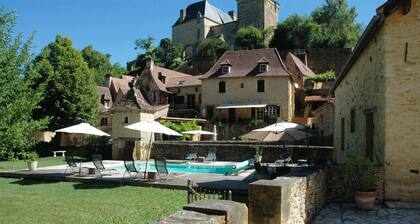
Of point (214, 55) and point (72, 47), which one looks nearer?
point (72, 47)

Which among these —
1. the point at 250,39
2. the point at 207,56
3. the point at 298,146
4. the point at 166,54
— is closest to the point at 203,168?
the point at 298,146

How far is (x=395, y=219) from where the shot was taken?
8758mm

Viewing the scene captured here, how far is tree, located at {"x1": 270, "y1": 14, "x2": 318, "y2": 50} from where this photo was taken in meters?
64.6

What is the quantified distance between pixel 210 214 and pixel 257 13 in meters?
81.4

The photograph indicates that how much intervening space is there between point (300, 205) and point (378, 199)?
11.9ft

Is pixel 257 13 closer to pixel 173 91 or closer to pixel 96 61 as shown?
pixel 96 61

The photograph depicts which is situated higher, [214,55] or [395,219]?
[214,55]

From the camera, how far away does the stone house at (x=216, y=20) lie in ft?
270

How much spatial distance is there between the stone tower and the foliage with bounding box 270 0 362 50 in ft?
46.1

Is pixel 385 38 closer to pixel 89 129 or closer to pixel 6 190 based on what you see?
pixel 6 190

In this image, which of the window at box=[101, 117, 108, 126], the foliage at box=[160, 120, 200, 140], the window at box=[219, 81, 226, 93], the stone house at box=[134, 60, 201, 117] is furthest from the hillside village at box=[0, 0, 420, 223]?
the window at box=[101, 117, 108, 126]

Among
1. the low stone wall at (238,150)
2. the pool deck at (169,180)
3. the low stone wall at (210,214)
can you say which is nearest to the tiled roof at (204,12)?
the low stone wall at (238,150)

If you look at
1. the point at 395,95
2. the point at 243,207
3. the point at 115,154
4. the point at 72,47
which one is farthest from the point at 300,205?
the point at 72,47

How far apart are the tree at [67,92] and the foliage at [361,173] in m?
32.2
